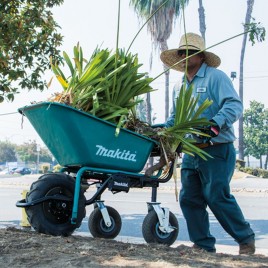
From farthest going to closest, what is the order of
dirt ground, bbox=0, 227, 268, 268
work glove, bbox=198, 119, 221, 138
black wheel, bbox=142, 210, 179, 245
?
black wheel, bbox=142, 210, 179, 245, work glove, bbox=198, 119, 221, 138, dirt ground, bbox=0, 227, 268, 268

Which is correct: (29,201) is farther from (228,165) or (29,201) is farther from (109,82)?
(228,165)

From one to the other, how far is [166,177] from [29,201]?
1214mm

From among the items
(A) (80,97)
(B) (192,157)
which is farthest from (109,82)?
(B) (192,157)

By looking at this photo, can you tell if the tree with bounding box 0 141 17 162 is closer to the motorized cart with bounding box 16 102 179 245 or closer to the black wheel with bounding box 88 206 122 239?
the black wheel with bounding box 88 206 122 239

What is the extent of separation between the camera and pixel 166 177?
5176 millimetres

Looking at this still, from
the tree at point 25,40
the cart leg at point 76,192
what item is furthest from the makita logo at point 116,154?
the tree at point 25,40

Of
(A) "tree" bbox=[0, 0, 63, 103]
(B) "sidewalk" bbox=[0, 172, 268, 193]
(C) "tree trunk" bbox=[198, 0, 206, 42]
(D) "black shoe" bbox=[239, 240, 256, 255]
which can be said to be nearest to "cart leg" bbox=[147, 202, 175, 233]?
(D) "black shoe" bbox=[239, 240, 256, 255]

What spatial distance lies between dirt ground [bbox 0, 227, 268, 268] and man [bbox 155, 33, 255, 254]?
55 centimetres

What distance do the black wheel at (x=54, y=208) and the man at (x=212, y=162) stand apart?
107 cm

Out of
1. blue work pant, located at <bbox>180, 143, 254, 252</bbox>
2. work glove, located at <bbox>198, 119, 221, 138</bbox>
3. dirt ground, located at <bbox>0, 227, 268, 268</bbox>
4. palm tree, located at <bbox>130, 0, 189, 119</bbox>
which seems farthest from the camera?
palm tree, located at <bbox>130, 0, 189, 119</bbox>

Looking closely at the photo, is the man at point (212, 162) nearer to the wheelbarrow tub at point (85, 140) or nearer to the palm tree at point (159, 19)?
the wheelbarrow tub at point (85, 140)

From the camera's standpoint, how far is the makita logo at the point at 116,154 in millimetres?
4746

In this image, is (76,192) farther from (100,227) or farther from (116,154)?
(100,227)

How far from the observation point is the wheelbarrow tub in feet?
15.0
